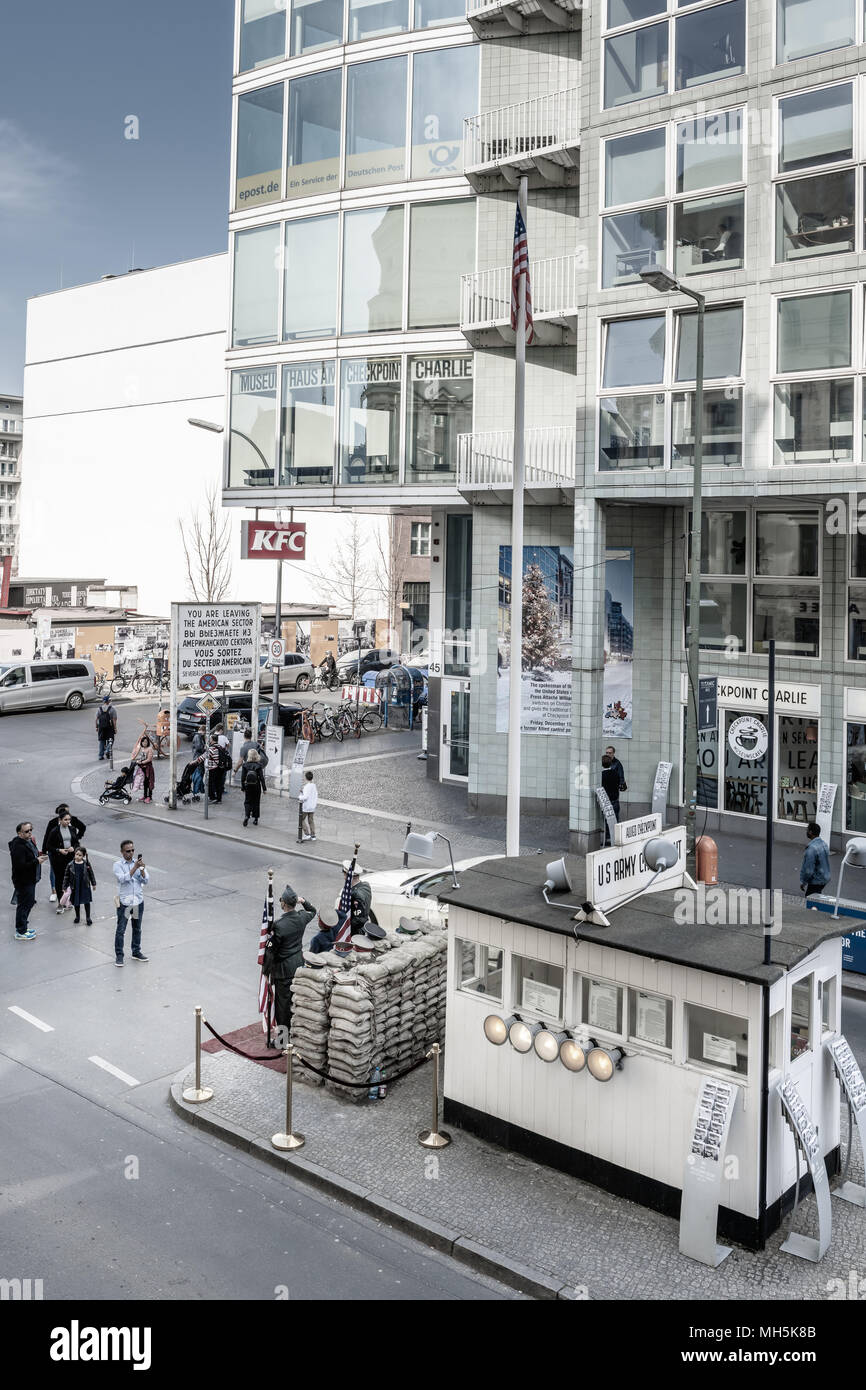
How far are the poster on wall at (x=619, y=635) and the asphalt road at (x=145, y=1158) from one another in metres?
8.77

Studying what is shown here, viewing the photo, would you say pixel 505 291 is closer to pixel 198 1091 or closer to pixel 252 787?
pixel 252 787

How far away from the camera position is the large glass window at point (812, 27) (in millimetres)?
18578

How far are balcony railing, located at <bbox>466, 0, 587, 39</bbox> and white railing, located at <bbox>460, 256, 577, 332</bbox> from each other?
4901mm

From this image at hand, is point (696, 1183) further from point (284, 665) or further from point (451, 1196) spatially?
point (284, 665)

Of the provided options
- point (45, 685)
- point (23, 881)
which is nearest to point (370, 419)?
A: point (23, 881)

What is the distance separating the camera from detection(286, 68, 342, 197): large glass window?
1102 inches

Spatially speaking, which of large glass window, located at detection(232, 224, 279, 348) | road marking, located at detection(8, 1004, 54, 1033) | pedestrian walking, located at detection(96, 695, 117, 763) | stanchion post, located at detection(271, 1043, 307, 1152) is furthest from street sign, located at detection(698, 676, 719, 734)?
pedestrian walking, located at detection(96, 695, 117, 763)

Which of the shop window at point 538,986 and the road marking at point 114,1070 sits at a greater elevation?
the shop window at point 538,986

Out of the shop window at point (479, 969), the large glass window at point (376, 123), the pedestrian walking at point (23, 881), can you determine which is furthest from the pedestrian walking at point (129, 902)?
the large glass window at point (376, 123)

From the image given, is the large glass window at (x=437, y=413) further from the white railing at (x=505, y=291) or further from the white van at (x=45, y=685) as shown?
the white van at (x=45, y=685)

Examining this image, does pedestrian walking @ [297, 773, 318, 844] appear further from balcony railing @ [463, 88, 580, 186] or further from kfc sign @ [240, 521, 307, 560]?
balcony railing @ [463, 88, 580, 186]

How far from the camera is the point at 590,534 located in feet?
71.2

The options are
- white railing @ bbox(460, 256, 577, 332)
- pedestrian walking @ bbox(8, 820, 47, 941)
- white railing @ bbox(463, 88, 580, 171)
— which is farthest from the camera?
white railing @ bbox(460, 256, 577, 332)

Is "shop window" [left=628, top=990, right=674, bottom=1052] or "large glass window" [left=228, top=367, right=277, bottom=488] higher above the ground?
"large glass window" [left=228, top=367, right=277, bottom=488]
